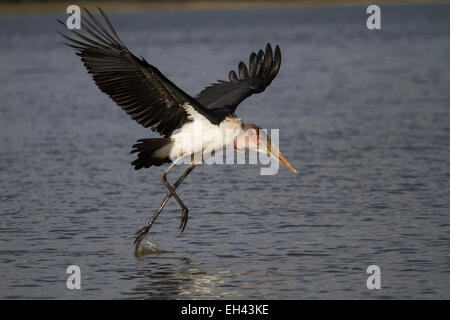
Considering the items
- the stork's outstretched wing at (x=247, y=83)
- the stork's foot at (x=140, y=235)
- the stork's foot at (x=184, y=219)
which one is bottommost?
the stork's foot at (x=140, y=235)

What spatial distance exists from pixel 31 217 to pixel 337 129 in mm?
6935

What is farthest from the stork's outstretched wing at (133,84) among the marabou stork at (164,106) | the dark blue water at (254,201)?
the dark blue water at (254,201)

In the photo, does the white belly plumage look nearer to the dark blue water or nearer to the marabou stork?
the marabou stork

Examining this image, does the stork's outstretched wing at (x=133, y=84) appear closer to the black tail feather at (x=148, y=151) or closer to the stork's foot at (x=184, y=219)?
the black tail feather at (x=148, y=151)

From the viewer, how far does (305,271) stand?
857cm

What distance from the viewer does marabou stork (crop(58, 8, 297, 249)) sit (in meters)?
8.80

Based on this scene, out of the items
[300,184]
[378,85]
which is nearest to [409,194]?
[300,184]

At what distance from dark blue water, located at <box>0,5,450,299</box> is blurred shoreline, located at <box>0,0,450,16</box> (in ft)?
134

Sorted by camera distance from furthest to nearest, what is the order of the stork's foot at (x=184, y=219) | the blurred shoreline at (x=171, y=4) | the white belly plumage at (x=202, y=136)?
the blurred shoreline at (x=171, y=4)
the stork's foot at (x=184, y=219)
the white belly plumage at (x=202, y=136)

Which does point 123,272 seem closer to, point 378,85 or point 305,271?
point 305,271

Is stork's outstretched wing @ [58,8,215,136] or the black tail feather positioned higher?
stork's outstretched wing @ [58,8,215,136]

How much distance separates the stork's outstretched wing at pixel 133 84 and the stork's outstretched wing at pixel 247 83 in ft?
2.85

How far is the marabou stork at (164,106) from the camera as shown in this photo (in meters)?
8.80

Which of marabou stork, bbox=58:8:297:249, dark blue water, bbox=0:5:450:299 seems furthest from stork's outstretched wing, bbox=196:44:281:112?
dark blue water, bbox=0:5:450:299
